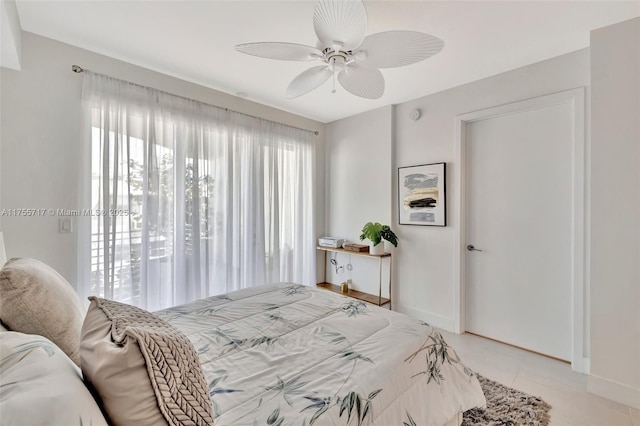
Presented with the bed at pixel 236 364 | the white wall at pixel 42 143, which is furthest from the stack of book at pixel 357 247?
the white wall at pixel 42 143

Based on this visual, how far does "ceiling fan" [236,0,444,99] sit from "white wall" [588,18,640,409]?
1.45 m

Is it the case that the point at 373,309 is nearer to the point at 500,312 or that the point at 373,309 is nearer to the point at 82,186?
the point at 500,312

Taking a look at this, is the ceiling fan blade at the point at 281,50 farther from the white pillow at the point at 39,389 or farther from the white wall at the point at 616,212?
the white wall at the point at 616,212

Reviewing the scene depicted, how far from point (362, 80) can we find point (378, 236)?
1878mm

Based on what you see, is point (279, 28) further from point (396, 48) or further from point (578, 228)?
point (578, 228)

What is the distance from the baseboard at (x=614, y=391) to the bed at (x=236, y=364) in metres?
1.13

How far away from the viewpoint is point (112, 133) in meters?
2.42

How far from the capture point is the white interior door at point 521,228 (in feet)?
8.08

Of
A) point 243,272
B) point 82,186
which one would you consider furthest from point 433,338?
point 82,186

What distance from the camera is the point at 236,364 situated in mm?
1246

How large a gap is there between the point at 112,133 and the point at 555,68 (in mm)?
3809

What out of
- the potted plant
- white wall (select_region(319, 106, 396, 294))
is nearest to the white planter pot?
the potted plant

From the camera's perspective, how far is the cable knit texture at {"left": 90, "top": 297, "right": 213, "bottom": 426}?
28.4 inches

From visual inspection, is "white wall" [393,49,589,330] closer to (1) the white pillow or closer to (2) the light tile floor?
(2) the light tile floor
